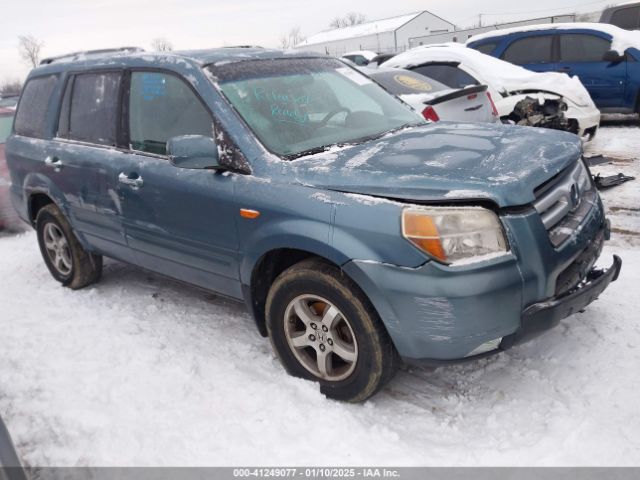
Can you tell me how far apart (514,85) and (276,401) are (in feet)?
21.4

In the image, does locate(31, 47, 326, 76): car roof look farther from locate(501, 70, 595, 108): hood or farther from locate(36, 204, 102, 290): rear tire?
locate(501, 70, 595, 108): hood

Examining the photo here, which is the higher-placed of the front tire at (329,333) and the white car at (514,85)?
the white car at (514,85)

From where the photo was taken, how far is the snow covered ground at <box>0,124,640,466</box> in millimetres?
2555

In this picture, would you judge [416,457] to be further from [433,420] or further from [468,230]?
[468,230]

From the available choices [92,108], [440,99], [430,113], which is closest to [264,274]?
[92,108]

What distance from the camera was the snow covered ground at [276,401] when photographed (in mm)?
2555

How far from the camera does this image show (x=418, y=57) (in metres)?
8.55

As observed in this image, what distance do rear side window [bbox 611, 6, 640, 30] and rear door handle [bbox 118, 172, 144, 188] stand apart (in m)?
13.7

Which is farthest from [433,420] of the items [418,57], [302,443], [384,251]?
[418,57]

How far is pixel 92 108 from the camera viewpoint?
4.07 m

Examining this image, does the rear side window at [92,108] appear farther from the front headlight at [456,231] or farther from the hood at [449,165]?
the front headlight at [456,231]

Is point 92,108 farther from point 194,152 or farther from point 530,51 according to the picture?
point 530,51

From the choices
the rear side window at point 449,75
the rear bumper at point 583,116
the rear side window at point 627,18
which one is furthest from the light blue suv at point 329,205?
Result: the rear side window at point 627,18

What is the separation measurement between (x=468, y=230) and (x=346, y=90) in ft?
5.66
